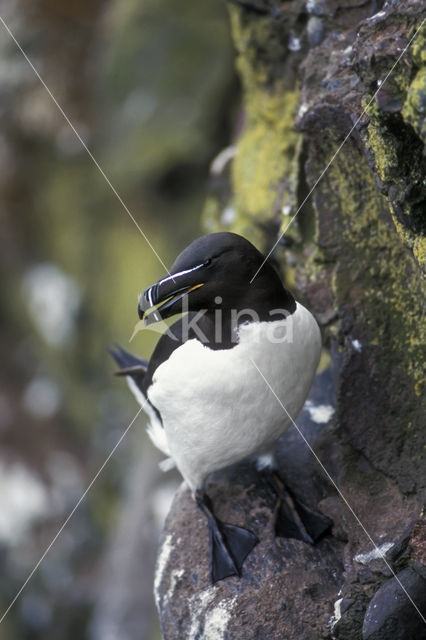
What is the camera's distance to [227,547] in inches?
111

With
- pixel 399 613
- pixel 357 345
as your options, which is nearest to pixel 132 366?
pixel 357 345

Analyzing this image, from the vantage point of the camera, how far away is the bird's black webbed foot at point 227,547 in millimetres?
2773

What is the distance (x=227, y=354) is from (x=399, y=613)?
1.03 metres

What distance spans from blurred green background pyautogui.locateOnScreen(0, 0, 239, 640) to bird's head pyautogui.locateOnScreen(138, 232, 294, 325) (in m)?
4.15

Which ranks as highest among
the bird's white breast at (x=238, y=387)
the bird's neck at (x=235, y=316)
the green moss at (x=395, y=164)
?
the green moss at (x=395, y=164)

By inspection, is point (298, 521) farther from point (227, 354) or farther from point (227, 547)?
point (227, 354)

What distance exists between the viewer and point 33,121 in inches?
321

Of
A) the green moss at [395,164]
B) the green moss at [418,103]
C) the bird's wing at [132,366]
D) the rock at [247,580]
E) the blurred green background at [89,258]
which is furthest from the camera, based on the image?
the blurred green background at [89,258]

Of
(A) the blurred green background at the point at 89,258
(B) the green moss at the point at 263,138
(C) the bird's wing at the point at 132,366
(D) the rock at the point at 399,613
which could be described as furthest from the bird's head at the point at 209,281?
(A) the blurred green background at the point at 89,258

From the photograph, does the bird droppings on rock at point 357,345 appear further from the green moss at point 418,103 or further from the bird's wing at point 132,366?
the green moss at point 418,103

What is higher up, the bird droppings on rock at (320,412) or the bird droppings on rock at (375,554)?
the bird droppings on rock at (375,554)

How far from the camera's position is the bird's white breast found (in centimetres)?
243

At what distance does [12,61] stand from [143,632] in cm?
642

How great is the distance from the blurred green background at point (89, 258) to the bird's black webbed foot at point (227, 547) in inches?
134
